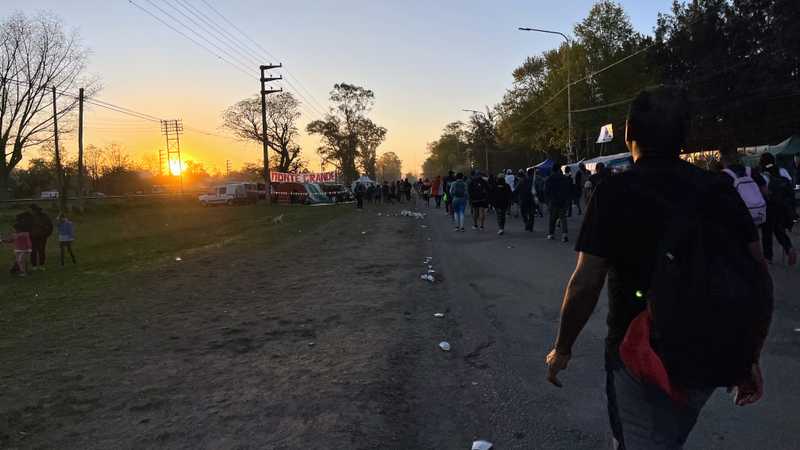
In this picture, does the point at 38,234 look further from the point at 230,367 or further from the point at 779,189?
the point at 779,189

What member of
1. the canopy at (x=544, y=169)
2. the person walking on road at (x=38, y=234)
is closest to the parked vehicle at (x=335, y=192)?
the canopy at (x=544, y=169)

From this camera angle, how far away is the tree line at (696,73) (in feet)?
116

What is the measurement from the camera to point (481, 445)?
327 centimetres

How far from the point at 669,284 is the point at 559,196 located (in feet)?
37.9

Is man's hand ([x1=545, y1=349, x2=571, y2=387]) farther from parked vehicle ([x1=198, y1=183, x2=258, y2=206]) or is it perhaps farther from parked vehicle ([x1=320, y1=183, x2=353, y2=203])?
parked vehicle ([x1=320, y1=183, x2=353, y2=203])

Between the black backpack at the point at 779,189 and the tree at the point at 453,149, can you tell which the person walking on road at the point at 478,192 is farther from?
the tree at the point at 453,149

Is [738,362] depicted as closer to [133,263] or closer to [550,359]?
[550,359]

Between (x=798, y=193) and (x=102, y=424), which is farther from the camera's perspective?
(x=798, y=193)

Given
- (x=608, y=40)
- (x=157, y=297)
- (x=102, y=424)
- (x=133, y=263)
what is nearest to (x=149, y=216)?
(x=133, y=263)

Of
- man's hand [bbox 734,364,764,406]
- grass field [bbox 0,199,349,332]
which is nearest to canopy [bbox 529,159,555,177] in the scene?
grass field [bbox 0,199,349,332]

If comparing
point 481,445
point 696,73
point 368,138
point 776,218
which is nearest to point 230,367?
point 481,445

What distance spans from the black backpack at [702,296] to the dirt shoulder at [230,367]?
1.94 metres

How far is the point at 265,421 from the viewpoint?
12.1 feet

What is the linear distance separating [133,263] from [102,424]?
10.1 metres
